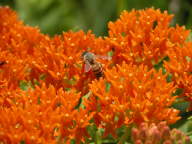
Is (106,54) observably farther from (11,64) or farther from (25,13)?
(25,13)

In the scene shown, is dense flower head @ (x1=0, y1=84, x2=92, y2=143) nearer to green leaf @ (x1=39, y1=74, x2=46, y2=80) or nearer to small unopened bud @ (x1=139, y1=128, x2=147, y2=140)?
small unopened bud @ (x1=139, y1=128, x2=147, y2=140)

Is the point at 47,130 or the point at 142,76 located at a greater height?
the point at 142,76

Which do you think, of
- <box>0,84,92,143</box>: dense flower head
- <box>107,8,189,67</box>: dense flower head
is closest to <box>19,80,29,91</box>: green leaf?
<box>0,84,92,143</box>: dense flower head

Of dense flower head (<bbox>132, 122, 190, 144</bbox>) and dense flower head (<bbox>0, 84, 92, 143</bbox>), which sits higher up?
dense flower head (<bbox>0, 84, 92, 143</bbox>)

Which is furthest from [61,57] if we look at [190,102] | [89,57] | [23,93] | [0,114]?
[190,102]

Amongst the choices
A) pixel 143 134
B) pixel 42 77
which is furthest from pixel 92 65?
pixel 143 134

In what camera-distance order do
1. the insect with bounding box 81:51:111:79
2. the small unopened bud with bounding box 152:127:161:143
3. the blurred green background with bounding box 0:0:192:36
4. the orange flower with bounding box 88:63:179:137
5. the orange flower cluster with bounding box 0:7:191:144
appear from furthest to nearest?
the blurred green background with bounding box 0:0:192:36
the insect with bounding box 81:51:111:79
the orange flower with bounding box 88:63:179:137
the orange flower cluster with bounding box 0:7:191:144
the small unopened bud with bounding box 152:127:161:143

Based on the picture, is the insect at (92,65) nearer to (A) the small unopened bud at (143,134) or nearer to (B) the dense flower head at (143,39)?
(B) the dense flower head at (143,39)

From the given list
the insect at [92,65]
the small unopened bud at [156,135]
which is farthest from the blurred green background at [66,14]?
the small unopened bud at [156,135]
